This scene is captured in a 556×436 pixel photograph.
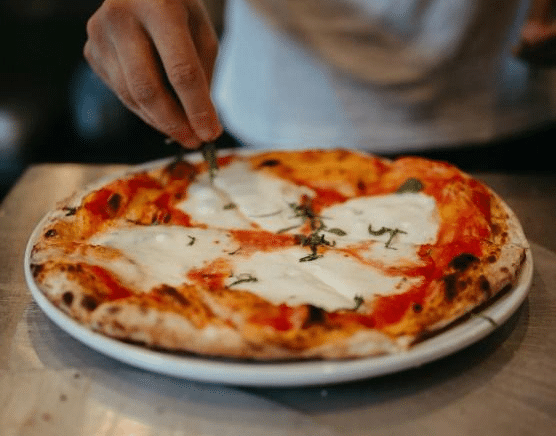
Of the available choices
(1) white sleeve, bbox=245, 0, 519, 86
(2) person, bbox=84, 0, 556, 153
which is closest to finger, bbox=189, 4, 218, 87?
(2) person, bbox=84, 0, 556, 153

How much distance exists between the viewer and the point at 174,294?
0.93 meters

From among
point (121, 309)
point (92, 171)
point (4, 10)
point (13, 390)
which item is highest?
point (121, 309)

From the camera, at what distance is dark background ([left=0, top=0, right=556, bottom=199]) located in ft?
10.2

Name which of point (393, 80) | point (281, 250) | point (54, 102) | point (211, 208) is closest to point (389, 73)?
point (393, 80)

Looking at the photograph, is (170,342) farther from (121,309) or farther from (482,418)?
(482,418)

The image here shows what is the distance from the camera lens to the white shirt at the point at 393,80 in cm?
173

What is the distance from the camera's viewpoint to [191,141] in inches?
49.3

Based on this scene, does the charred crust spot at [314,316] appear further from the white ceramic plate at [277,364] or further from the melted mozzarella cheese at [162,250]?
the melted mozzarella cheese at [162,250]

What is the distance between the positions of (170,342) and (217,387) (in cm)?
9

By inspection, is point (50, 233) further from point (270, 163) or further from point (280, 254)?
point (270, 163)

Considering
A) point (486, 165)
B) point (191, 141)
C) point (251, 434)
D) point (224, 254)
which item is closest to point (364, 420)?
point (251, 434)

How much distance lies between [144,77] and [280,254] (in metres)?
0.35

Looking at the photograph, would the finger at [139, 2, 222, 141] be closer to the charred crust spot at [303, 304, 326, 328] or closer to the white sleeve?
the charred crust spot at [303, 304, 326, 328]

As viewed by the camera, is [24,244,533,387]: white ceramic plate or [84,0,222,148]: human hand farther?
[84,0,222,148]: human hand
